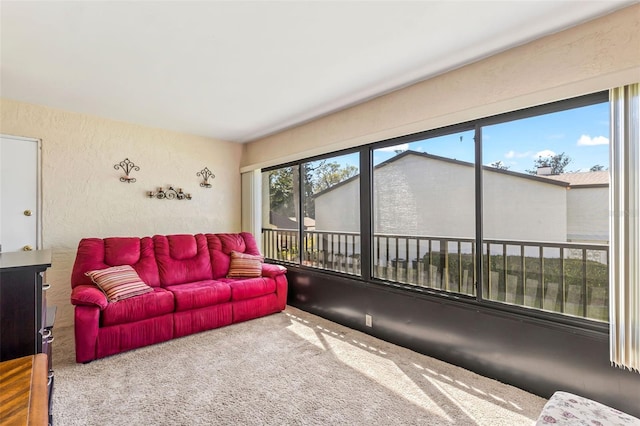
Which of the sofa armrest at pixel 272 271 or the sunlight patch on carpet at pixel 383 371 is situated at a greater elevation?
the sofa armrest at pixel 272 271

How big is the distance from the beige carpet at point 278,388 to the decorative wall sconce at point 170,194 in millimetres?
2003

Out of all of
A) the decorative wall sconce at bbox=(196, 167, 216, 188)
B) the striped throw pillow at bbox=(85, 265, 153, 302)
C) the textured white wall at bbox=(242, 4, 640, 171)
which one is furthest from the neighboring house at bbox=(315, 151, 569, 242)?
the striped throw pillow at bbox=(85, 265, 153, 302)

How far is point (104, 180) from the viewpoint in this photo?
12.9 ft

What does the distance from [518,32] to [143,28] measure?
8.32 ft

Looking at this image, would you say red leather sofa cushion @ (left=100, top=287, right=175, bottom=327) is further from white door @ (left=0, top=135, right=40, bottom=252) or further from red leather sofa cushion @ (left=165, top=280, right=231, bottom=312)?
white door @ (left=0, top=135, right=40, bottom=252)

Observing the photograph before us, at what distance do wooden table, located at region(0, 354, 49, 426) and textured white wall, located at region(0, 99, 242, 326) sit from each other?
327 centimetres

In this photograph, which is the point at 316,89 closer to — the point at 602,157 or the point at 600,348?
the point at 602,157

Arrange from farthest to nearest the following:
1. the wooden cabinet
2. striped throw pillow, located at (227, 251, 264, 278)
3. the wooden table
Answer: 1. striped throw pillow, located at (227, 251, 264, 278)
2. the wooden cabinet
3. the wooden table

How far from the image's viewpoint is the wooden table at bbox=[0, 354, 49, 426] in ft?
2.43

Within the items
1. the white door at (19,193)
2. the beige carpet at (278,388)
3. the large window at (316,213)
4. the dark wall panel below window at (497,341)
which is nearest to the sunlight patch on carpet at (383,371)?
the beige carpet at (278,388)

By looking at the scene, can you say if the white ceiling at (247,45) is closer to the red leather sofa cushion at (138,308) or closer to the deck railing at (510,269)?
the deck railing at (510,269)

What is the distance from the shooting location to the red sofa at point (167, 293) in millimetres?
2740

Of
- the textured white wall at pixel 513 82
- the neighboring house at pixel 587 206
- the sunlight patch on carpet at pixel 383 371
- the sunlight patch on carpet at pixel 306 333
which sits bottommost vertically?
the sunlight patch on carpet at pixel 306 333

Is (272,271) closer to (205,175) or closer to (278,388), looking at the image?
(278,388)
